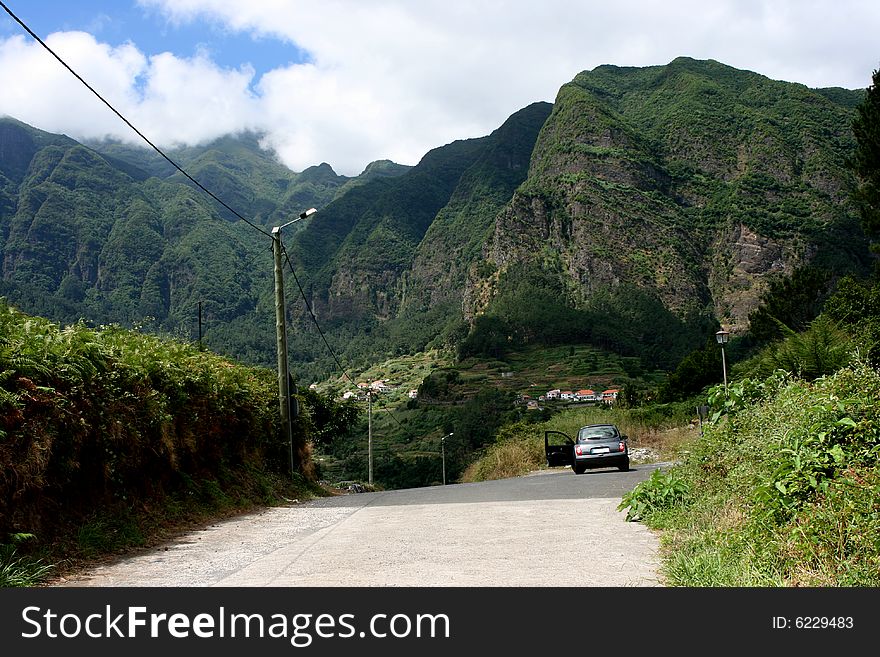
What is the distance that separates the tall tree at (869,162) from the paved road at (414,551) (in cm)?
3034

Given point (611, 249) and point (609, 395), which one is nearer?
point (609, 395)

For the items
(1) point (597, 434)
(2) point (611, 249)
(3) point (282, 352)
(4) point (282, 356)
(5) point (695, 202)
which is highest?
(5) point (695, 202)

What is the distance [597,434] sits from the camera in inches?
949

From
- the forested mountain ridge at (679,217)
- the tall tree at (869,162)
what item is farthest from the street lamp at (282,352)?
the forested mountain ridge at (679,217)

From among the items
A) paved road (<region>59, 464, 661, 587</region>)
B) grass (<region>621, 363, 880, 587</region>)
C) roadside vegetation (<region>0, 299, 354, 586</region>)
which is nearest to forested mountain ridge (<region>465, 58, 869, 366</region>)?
roadside vegetation (<region>0, 299, 354, 586</region>)

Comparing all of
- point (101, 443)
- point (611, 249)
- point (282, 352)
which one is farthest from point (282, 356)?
point (611, 249)

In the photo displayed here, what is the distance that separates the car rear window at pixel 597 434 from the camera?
944 inches

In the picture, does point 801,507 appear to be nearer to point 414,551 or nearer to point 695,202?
point 414,551

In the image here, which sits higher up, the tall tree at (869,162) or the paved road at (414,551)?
the tall tree at (869,162)

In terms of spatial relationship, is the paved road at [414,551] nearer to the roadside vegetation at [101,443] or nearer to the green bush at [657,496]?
the green bush at [657,496]

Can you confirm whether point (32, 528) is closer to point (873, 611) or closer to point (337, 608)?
point (337, 608)

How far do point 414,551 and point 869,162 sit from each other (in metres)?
36.6

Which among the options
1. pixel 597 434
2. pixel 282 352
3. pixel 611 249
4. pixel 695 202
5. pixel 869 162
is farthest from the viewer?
pixel 695 202

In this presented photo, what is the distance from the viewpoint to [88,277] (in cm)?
17400
